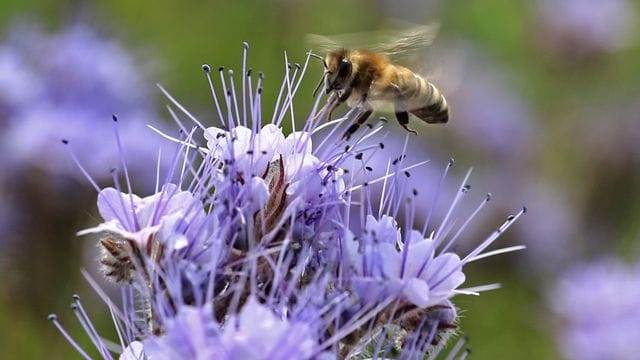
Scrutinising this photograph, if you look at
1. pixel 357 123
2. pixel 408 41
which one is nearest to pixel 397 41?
pixel 408 41

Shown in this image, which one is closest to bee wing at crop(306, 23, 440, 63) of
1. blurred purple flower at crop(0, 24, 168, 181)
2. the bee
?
the bee

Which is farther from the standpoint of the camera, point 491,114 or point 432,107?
point 491,114

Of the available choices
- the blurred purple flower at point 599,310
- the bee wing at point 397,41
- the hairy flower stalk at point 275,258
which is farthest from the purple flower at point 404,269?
the blurred purple flower at point 599,310

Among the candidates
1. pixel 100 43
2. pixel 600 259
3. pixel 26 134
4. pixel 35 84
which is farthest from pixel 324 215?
pixel 600 259

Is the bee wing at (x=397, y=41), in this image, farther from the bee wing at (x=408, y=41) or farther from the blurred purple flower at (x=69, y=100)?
the blurred purple flower at (x=69, y=100)

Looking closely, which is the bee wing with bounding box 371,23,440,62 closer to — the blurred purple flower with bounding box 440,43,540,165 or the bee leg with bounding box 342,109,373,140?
the bee leg with bounding box 342,109,373,140

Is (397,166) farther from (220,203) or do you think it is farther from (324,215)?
(220,203)

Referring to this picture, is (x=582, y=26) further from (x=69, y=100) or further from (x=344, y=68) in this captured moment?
(x=344, y=68)
